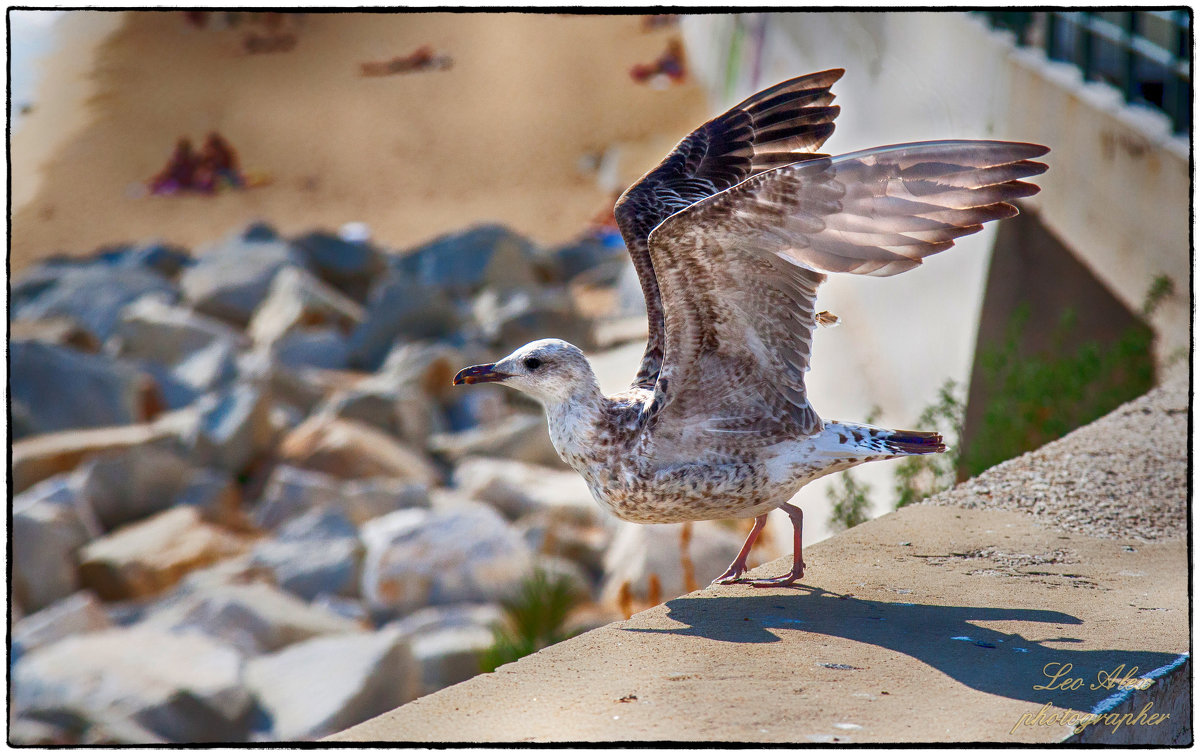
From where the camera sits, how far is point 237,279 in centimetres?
1437

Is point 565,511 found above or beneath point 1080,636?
beneath

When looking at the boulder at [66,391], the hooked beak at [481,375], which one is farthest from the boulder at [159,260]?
the hooked beak at [481,375]

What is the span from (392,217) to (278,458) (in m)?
11.0

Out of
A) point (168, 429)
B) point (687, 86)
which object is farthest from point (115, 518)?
point (687, 86)

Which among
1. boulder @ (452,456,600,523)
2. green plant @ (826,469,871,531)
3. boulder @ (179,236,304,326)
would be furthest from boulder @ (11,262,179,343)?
green plant @ (826,469,871,531)

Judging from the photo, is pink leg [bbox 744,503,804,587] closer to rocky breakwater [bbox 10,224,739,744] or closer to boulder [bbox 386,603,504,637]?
rocky breakwater [bbox 10,224,739,744]

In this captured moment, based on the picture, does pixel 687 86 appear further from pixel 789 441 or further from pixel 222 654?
pixel 789 441

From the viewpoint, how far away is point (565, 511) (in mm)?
9055

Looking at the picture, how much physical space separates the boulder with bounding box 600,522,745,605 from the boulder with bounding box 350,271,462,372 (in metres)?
5.49

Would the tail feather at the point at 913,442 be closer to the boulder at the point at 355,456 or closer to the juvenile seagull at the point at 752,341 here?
the juvenile seagull at the point at 752,341

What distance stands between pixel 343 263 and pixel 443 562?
322 inches

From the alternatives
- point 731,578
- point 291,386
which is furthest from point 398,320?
point 731,578

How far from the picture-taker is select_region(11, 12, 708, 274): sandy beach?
2073 cm

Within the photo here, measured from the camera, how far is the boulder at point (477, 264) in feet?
47.2
